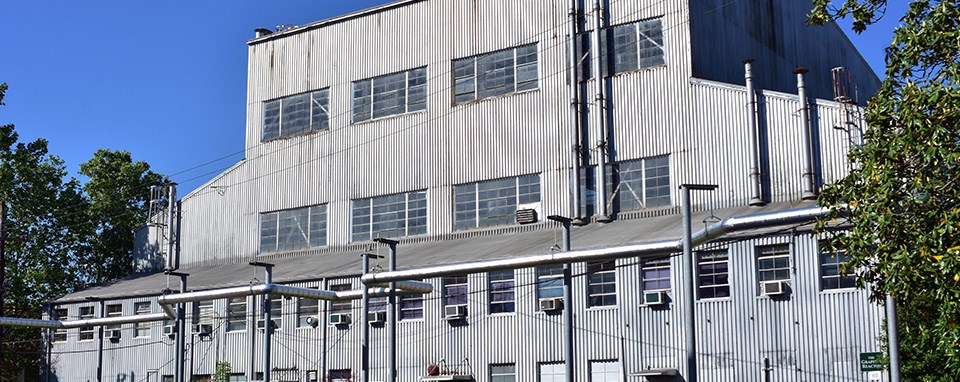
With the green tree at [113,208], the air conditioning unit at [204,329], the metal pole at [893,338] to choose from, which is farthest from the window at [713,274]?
the green tree at [113,208]

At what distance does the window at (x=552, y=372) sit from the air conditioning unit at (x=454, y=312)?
3452mm

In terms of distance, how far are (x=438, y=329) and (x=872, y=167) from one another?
2421 cm

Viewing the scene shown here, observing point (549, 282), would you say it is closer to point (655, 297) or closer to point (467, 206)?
point (655, 297)

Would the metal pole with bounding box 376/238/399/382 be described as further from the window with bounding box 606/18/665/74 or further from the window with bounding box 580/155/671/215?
the window with bounding box 606/18/665/74

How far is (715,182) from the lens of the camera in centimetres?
3612

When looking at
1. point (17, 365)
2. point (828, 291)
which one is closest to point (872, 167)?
point (828, 291)

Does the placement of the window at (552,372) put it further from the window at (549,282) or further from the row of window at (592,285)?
the window at (549,282)

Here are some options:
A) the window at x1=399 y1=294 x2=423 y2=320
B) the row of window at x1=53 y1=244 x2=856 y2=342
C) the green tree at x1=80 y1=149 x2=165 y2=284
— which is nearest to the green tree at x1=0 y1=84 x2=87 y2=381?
the green tree at x1=80 y1=149 x2=165 y2=284

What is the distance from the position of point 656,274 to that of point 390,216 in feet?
46.2

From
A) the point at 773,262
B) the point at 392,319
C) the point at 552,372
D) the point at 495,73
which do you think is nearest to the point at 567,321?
the point at 392,319

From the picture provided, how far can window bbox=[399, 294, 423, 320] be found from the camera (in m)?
40.0

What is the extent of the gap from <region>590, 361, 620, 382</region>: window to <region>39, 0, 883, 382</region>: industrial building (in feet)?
0.23

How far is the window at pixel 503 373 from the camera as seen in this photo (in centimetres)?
3725

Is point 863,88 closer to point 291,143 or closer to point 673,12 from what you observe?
point 673,12
